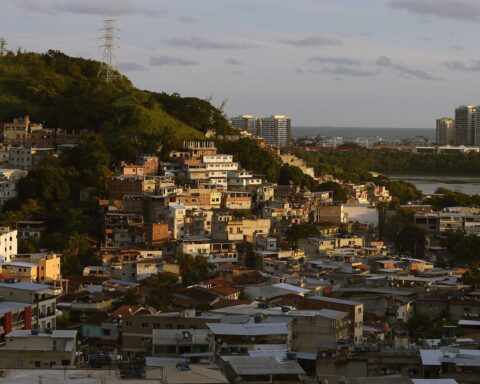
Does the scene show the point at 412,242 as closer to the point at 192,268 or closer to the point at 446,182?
the point at 192,268

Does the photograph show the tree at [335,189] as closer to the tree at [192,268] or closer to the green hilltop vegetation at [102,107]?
the green hilltop vegetation at [102,107]

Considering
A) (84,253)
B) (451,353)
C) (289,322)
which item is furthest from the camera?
(84,253)

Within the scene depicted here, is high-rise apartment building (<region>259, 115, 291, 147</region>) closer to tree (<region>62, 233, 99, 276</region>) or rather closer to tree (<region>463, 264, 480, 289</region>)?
tree (<region>62, 233, 99, 276</region>)

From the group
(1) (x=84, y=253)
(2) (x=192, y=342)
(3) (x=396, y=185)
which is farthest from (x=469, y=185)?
(2) (x=192, y=342)

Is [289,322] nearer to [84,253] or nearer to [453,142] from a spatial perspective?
[84,253]

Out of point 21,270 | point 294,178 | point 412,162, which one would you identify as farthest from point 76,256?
point 412,162

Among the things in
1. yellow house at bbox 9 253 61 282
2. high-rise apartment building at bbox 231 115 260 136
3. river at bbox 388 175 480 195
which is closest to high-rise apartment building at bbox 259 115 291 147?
high-rise apartment building at bbox 231 115 260 136
